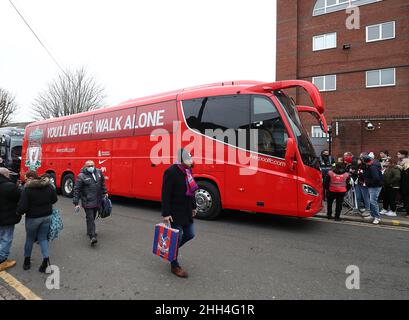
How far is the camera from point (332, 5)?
2069 cm

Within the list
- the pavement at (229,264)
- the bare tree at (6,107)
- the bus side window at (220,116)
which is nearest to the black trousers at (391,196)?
the pavement at (229,264)

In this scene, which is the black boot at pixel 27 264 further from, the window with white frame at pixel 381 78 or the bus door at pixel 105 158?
the window with white frame at pixel 381 78

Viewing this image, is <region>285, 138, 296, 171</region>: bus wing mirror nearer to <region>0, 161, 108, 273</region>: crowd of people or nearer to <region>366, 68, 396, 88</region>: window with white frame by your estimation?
<region>0, 161, 108, 273</region>: crowd of people

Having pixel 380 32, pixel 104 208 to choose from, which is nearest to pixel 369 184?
pixel 104 208

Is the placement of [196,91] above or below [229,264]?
above

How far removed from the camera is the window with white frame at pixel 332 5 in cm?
1988

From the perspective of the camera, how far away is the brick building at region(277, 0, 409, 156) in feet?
55.8

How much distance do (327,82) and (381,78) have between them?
3.43 m

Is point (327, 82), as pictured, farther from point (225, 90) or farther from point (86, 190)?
point (86, 190)
